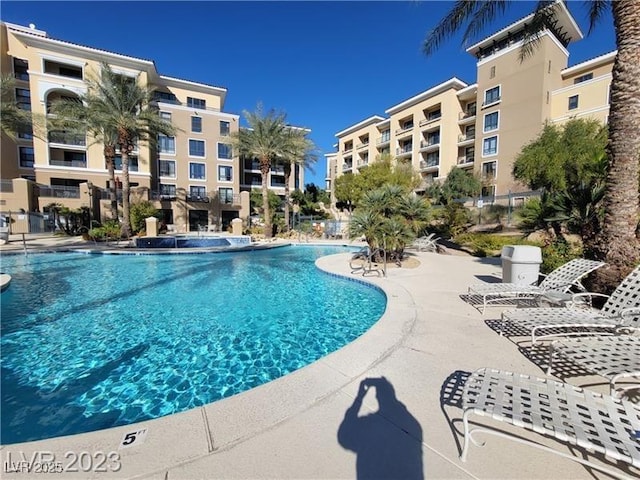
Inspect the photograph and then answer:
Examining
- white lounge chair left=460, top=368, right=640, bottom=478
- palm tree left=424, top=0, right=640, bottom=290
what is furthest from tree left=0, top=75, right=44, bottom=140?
palm tree left=424, top=0, right=640, bottom=290

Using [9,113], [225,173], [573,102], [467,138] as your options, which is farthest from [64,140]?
[573,102]

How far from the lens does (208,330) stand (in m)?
5.36

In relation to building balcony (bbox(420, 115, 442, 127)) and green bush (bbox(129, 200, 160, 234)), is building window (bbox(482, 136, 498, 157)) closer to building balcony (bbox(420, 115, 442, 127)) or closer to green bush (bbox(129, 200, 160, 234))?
building balcony (bbox(420, 115, 442, 127))

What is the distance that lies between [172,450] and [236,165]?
38.8 metres

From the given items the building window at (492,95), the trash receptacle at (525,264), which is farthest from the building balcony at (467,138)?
the trash receptacle at (525,264)

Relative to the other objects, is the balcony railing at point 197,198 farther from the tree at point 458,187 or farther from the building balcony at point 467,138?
the building balcony at point 467,138

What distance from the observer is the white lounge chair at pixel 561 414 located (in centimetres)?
159

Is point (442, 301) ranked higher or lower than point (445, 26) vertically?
lower

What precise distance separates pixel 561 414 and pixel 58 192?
3356 centimetres

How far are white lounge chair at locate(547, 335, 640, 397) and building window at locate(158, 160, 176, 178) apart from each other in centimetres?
3847

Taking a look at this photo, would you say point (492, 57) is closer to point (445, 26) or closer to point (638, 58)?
point (445, 26)

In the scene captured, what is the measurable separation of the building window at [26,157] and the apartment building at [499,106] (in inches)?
1624

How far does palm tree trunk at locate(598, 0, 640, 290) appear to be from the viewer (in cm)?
484

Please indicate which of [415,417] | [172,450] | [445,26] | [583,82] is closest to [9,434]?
[172,450]
